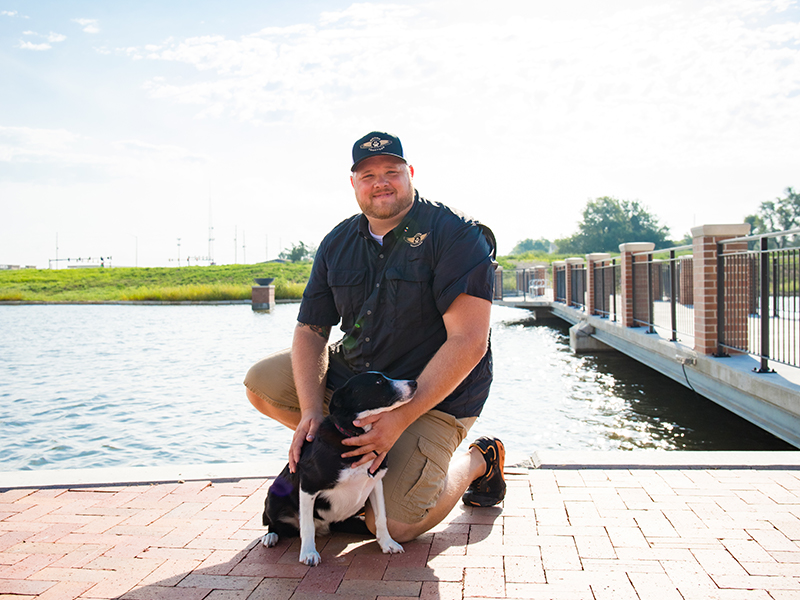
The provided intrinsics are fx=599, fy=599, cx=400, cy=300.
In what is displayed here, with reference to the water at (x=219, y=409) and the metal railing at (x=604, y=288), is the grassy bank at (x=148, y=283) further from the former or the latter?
the metal railing at (x=604, y=288)

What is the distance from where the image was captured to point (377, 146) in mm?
2811

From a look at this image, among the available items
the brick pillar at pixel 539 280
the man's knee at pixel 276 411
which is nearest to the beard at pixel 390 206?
the man's knee at pixel 276 411

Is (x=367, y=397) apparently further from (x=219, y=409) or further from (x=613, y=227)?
(x=613, y=227)

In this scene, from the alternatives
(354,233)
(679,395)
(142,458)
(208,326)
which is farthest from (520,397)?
(208,326)

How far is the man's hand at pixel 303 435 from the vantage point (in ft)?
8.27

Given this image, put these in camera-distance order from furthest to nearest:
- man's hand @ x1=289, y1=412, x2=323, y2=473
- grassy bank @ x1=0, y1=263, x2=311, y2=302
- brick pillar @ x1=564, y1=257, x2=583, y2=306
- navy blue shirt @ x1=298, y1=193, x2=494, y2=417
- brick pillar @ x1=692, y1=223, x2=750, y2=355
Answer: grassy bank @ x1=0, y1=263, x2=311, y2=302 → brick pillar @ x1=564, y1=257, x2=583, y2=306 → brick pillar @ x1=692, y1=223, x2=750, y2=355 → navy blue shirt @ x1=298, y1=193, x2=494, y2=417 → man's hand @ x1=289, y1=412, x2=323, y2=473

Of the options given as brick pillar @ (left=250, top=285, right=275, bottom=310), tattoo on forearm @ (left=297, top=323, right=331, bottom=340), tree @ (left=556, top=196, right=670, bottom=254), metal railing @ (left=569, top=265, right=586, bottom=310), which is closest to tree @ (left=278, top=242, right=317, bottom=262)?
tree @ (left=556, top=196, right=670, bottom=254)

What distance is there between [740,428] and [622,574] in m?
4.90

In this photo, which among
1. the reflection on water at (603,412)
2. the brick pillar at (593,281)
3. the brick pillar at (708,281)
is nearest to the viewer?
the reflection on water at (603,412)

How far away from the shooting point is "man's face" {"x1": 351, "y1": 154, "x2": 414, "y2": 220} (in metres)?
2.86

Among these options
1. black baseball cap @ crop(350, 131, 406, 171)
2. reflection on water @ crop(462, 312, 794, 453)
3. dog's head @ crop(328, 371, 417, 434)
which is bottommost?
reflection on water @ crop(462, 312, 794, 453)

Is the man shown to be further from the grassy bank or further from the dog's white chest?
the grassy bank

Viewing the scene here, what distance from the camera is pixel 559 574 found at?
2.32 metres

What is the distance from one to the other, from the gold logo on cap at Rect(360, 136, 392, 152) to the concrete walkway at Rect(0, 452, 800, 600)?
5.95 feet
